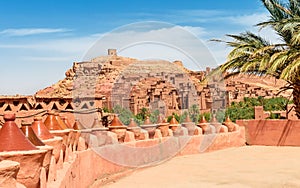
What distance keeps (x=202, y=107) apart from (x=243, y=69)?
21931 mm

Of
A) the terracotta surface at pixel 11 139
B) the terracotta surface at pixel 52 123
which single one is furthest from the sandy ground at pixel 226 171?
the terracotta surface at pixel 11 139

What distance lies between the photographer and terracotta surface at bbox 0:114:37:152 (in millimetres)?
3722

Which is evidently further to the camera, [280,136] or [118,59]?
[118,59]

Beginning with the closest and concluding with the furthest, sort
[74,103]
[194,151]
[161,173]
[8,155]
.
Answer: [8,155]
[161,173]
[194,151]
[74,103]

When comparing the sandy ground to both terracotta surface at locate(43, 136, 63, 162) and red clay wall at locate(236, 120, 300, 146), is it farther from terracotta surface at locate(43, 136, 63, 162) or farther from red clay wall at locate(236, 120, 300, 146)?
terracotta surface at locate(43, 136, 63, 162)

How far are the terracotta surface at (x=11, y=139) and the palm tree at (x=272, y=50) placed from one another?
11142 millimetres

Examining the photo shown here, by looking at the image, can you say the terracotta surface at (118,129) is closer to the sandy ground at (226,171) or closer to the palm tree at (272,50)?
the sandy ground at (226,171)

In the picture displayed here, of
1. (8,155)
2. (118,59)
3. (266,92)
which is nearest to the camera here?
(8,155)

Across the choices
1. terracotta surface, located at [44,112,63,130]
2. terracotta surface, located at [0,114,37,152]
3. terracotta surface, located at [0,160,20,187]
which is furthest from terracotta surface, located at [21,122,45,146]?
terracotta surface, located at [44,112,63,130]

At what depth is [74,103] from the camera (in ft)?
62.8

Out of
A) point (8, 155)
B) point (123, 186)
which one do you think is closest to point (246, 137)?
point (123, 186)

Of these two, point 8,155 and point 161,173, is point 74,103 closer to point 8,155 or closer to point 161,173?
point 161,173

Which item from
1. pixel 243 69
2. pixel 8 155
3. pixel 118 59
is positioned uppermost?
pixel 118 59

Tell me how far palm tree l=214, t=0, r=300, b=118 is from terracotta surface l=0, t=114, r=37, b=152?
1114cm
